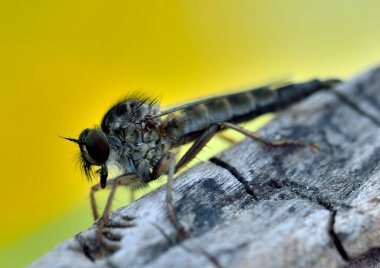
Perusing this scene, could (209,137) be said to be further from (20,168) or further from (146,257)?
(20,168)

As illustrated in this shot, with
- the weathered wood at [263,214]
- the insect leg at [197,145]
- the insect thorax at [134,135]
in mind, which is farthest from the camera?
the insect thorax at [134,135]

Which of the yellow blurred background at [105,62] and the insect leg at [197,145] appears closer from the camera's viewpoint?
the insect leg at [197,145]

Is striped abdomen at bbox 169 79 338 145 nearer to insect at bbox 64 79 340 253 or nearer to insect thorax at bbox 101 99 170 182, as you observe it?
insect at bbox 64 79 340 253

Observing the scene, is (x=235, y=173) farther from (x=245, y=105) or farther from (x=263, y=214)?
(x=245, y=105)

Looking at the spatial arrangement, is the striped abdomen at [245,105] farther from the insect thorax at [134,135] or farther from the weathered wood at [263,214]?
the weathered wood at [263,214]

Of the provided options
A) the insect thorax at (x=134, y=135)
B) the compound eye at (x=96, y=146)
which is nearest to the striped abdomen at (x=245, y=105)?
the insect thorax at (x=134, y=135)

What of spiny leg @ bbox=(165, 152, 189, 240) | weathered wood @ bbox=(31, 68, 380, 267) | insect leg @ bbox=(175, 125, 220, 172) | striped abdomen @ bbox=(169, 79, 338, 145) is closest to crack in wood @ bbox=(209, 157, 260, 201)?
weathered wood @ bbox=(31, 68, 380, 267)

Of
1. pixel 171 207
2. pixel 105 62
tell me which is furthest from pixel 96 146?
pixel 105 62
